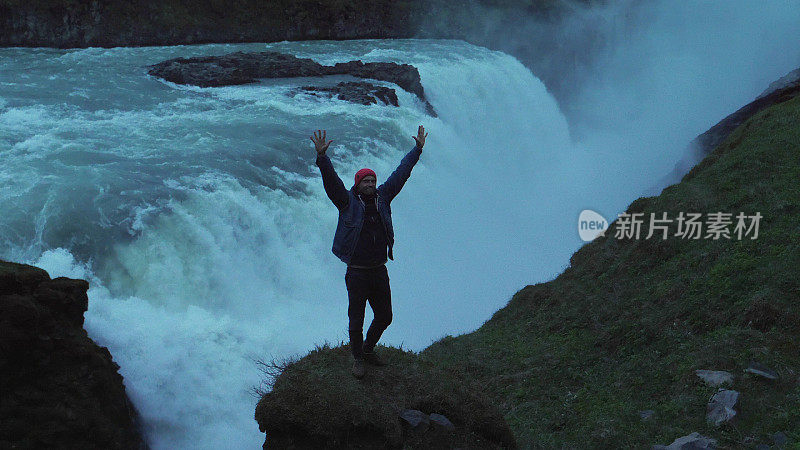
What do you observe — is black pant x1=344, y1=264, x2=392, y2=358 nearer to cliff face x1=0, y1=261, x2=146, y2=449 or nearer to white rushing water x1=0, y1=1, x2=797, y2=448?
cliff face x1=0, y1=261, x2=146, y2=449

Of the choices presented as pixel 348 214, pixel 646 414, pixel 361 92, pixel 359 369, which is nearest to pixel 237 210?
pixel 359 369

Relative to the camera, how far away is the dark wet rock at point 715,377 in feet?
27.3

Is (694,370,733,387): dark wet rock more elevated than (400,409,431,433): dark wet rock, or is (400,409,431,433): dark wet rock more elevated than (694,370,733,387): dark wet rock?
(694,370,733,387): dark wet rock

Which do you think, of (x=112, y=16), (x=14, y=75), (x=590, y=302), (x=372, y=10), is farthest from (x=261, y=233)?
(x=372, y=10)

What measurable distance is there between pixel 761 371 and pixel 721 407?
0.79 m

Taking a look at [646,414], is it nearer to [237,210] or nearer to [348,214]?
[348,214]

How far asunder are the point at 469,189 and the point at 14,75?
17.5 metres

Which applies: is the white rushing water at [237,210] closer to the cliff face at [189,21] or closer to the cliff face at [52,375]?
the cliff face at [52,375]

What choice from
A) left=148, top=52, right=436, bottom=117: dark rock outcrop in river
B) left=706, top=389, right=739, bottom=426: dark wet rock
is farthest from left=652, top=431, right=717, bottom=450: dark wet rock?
left=148, top=52, right=436, bottom=117: dark rock outcrop in river

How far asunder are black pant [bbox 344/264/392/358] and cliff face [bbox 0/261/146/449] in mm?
3522

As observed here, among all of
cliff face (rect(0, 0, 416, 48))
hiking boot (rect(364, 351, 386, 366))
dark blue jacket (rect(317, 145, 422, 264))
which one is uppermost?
cliff face (rect(0, 0, 416, 48))

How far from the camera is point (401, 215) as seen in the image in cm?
2017

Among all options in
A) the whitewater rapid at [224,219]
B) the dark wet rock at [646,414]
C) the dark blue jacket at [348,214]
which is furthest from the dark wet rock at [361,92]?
the dark blue jacket at [348,214]

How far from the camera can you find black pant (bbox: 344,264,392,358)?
6.86 metres
